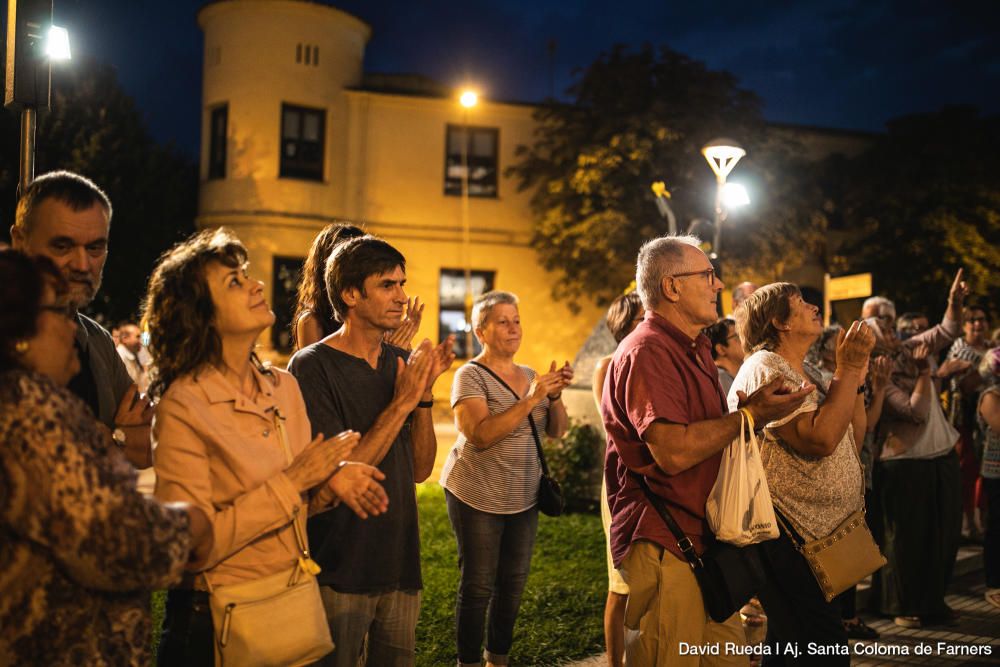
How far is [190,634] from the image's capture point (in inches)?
102

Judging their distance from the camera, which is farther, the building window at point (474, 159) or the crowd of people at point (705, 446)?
the building window at point (474, 159)

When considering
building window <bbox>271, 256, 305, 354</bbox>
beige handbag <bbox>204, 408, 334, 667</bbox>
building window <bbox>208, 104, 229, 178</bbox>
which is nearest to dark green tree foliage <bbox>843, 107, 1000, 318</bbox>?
building window <bbox>271, 256, 305, 354</bbox>

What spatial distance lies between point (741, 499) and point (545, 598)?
3.69 meters

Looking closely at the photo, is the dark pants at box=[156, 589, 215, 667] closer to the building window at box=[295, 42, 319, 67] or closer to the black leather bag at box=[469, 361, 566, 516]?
the black leather bag at box=[469, 361, 566, 516]

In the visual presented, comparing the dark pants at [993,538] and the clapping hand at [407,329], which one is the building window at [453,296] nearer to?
the dark pants at [993,538]

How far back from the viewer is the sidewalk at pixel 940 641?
5402 mm

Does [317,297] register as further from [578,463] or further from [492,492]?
[578,463]

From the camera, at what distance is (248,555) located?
102 inches

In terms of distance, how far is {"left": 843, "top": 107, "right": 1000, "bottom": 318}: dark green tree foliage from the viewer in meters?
24.4

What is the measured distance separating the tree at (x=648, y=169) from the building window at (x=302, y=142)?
6.77m

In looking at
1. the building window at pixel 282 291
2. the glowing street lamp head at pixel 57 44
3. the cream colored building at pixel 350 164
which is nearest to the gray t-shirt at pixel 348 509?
the glowing street lamp head at pixel 57 44

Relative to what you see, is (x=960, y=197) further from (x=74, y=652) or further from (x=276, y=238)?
(x=74, y=652)

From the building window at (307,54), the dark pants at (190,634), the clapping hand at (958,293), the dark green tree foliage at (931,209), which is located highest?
the building window at (307,54)

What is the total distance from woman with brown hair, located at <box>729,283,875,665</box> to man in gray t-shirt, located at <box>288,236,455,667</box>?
5.21ft
